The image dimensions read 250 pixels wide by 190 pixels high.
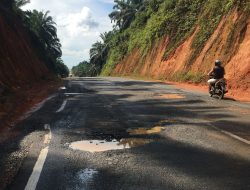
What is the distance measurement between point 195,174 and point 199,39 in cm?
3100

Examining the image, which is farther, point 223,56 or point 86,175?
point 223,56

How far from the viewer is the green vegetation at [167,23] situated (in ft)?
117

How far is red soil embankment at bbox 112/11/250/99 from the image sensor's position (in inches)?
964

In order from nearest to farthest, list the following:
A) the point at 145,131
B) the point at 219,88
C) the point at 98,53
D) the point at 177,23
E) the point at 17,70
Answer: the point at 145,131
the point at 219,88
the point at 17,70
the point at 177,23
the point at 98,53

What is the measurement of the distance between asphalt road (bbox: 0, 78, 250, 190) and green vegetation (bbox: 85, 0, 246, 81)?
1923 centimetres

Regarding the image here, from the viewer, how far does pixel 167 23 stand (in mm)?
49281

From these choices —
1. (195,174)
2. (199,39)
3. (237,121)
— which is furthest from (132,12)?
(195,174)

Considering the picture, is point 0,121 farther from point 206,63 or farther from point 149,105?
point 206,63

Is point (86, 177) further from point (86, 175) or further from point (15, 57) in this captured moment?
point (15, 57)

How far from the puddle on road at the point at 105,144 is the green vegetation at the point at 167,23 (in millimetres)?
22186

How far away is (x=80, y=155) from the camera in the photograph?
817 cm

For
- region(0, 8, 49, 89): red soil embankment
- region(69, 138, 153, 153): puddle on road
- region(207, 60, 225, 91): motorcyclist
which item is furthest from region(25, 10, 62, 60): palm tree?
region(69, 138, 153, 153): puddle on road

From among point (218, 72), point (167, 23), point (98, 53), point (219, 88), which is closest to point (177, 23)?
point (167, 23)

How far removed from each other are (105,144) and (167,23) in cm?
4138
